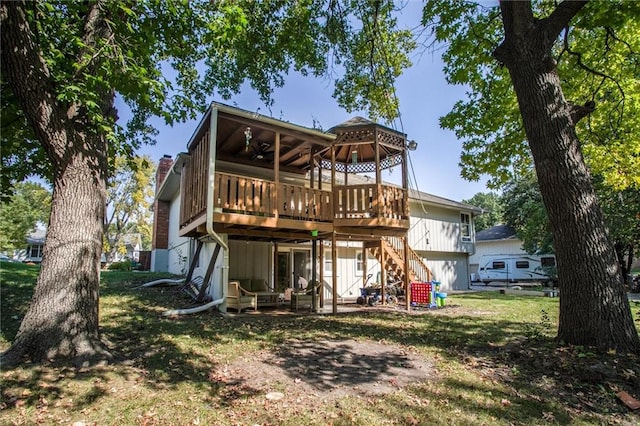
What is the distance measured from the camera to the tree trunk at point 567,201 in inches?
200

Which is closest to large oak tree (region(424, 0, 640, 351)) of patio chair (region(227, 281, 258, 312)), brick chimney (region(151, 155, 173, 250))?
patio chair (region(227, 281, 258, 312))

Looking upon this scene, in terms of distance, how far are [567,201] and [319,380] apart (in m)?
4.52

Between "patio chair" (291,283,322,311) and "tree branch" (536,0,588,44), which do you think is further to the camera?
"patio chair" (291,283,322,311)

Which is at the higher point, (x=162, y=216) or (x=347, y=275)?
(x=162, y=216)

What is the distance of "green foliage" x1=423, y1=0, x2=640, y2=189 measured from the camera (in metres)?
8.52

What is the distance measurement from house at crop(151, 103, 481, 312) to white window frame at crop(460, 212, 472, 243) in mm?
6532

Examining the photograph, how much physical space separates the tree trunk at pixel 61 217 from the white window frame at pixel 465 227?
765 inches

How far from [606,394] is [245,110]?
8.78 m

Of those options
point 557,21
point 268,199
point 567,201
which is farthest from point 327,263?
point 557,21

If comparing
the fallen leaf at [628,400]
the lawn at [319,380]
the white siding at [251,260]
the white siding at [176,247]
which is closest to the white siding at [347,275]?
the white siding at [251,260]

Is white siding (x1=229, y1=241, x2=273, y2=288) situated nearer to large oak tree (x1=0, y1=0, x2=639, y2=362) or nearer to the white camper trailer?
large oak tree (x1=0, y1=0, x2=639, y2=362)

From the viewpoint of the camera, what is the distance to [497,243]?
109 ft

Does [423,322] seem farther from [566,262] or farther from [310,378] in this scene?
[310,378]

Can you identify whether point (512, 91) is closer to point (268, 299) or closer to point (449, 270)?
point (268, 299)
